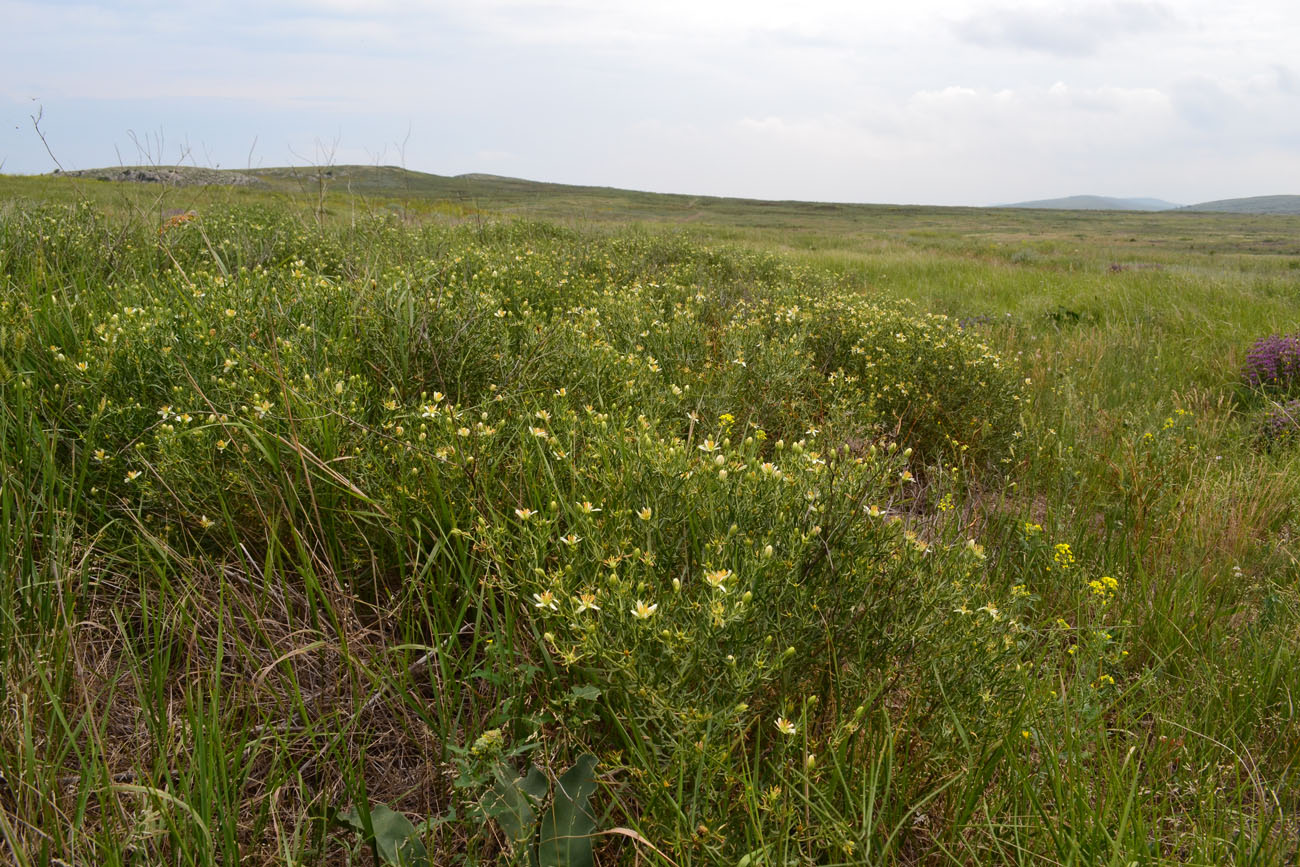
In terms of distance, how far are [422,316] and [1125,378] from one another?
212 inches

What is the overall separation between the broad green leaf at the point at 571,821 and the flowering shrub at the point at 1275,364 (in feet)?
21.0

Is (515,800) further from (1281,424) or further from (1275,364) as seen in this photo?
(1275,364)

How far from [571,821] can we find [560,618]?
1.37 feet

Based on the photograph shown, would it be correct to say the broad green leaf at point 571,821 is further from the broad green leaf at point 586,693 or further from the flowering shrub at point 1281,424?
the flowering shrub at point 1281,424

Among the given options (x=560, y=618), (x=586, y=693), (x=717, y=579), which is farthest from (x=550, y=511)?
(x=717, y=579)

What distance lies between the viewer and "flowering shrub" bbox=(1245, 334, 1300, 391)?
5.55m

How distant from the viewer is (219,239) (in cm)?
636

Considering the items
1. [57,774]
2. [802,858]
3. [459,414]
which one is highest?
[459,414]

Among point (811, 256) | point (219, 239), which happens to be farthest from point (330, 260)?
point (811, 256)

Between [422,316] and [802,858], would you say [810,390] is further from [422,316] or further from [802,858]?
[802,858]

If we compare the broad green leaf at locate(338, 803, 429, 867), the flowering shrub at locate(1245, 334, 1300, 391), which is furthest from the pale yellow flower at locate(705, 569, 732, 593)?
the flowering shrub at locate(1245, 334, 1300, 391)

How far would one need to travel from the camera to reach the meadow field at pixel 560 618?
4.93 ft

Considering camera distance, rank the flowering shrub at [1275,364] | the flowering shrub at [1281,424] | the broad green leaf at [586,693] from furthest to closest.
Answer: the flowering shrub at [1275,364] < the flowering shrub at [1281,424] < the broad green leaf at [586,693]

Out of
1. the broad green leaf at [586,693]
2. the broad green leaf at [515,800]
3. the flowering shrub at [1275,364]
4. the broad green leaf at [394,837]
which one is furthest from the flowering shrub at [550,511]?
the flowering shrub at [1275,364]
